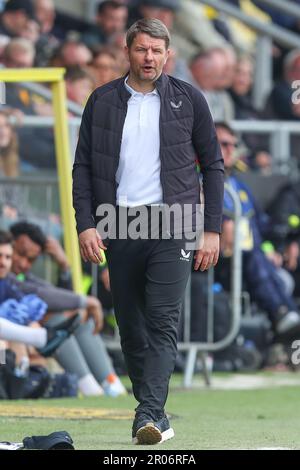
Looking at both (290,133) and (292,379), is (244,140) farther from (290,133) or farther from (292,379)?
(292,379)

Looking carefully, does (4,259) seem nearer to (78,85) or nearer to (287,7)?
(78,85)

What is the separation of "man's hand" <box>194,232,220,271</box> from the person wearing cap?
7933mm

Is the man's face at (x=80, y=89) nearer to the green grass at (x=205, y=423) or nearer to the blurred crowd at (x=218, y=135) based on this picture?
the blurred crowd at (x=218, y=135)

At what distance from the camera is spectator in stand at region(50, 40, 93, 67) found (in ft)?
48.0

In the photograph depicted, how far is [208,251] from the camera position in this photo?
24.4 ft

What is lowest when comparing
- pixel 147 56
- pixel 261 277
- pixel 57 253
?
pixel 261 277

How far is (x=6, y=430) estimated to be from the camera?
25.8ft

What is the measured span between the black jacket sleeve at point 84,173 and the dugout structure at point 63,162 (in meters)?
3.83

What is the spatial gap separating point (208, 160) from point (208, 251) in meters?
0.46

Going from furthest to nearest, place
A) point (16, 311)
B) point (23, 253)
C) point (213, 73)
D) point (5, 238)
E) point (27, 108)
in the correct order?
point (213, 73), point (27, 108), point (23, 253), point (5, 238), point (16, 311)

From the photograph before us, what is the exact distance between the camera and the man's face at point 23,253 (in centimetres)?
1128

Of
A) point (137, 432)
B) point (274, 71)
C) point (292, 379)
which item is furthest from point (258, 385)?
point (274, 71)

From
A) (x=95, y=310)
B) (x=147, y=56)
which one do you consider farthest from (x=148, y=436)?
(x=95, y=310)

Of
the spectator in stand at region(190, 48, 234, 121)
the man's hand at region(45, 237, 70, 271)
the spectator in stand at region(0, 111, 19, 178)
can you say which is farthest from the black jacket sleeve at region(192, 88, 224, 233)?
the spectator in stand at region(190, 48, 234, 121)
